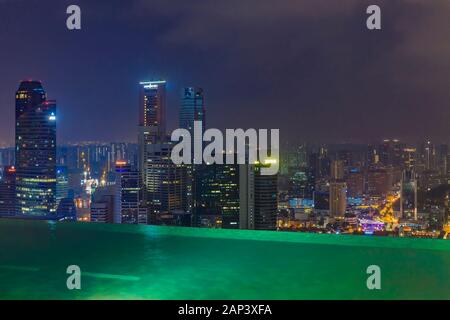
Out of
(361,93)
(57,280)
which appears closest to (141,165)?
(361,93)

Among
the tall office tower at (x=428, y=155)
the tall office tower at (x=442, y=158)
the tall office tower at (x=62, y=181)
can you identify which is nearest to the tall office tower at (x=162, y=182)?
the tall office tower at (x=62, y=181)

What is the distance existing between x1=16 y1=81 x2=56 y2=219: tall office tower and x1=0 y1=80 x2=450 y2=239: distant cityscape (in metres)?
0.03

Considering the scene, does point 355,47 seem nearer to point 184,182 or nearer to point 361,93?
point 361,93

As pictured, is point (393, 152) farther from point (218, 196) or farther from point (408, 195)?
point (218, 196)

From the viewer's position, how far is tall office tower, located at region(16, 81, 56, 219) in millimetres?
9281

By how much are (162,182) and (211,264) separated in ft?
24.2

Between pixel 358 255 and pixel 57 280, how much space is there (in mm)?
1218

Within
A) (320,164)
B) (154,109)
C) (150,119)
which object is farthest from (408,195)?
(154,109)

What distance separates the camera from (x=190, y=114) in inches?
334

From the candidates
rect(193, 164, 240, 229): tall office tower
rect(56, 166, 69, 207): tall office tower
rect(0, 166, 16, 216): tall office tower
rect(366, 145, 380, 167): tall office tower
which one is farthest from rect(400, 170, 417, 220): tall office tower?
rect(0, 166, 16, 216): tall office tower

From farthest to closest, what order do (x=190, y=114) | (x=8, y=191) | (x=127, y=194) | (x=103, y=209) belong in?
(x=127, y=194), (x=103, y=209), (x=8, y=191), (x=190, y=114)

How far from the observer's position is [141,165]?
370 inches

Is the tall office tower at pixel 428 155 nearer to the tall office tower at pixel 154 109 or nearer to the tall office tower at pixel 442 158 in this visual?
the tall office tower at pixel 442 158

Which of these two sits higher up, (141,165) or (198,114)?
(198,114)
